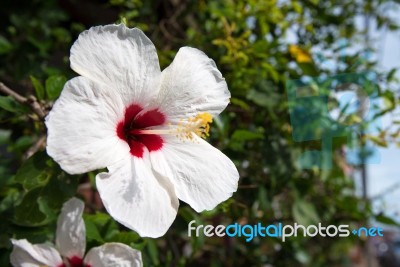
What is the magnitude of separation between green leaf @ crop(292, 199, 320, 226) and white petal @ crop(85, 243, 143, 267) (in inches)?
33.9

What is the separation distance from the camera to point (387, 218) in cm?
164

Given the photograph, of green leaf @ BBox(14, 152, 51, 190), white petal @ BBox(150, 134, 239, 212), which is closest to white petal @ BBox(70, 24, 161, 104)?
white petal @ BBox(150, 134, 239, 212)

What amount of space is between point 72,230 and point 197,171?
293 mm

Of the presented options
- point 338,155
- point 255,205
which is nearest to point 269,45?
point 255,205

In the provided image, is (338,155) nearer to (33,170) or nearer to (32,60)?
(32,60)

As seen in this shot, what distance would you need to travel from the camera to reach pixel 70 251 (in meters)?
0.97

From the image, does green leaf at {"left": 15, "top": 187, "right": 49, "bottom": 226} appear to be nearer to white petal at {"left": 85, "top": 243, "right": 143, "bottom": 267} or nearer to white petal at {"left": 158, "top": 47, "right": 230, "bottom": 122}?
white petal at {"left": 85, "top": 243, "right": 143, "bottom": 267}

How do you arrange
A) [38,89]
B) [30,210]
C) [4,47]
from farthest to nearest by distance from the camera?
1. [4,47]
2. [38,89]
3. [30,210]

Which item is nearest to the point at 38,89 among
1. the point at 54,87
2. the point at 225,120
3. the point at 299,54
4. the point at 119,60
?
the point at 54,87

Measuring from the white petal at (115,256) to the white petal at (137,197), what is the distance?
0.42 feet

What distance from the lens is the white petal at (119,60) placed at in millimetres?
819

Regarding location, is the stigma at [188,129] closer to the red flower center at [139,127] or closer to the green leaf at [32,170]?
the red flower center at [139,127]

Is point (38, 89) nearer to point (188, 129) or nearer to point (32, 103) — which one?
point (32, 103)

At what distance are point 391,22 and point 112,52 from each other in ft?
6.74
